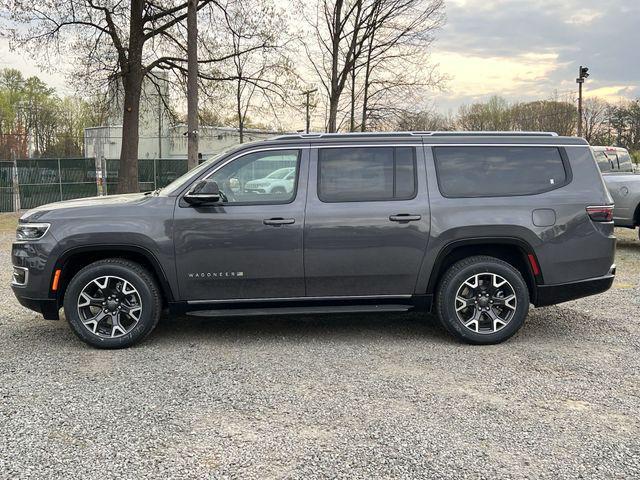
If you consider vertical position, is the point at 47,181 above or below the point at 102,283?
above

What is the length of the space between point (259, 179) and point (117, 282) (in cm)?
152

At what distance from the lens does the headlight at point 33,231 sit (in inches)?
185

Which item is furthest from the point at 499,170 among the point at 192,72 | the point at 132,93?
the point at 132,93

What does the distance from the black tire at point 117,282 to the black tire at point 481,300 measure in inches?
99.6

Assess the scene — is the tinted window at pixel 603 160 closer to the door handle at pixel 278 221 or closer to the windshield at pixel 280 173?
the windshield at pixel 280 173

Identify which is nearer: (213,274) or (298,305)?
(213,274)

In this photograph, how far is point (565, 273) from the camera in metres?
4.93

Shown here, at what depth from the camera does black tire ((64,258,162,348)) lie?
15.4 ft

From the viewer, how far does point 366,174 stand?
4.89 meters

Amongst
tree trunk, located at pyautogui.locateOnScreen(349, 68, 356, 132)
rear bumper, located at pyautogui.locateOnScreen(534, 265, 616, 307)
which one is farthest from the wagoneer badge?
tree trunk, located at pyautogui.locateOnScreen(349, 68, 356, 132)

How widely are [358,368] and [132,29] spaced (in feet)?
51.6

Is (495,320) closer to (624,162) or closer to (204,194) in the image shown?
(204,194)

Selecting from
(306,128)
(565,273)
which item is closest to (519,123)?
(306,128)

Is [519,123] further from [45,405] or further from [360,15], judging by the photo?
[45,405]
